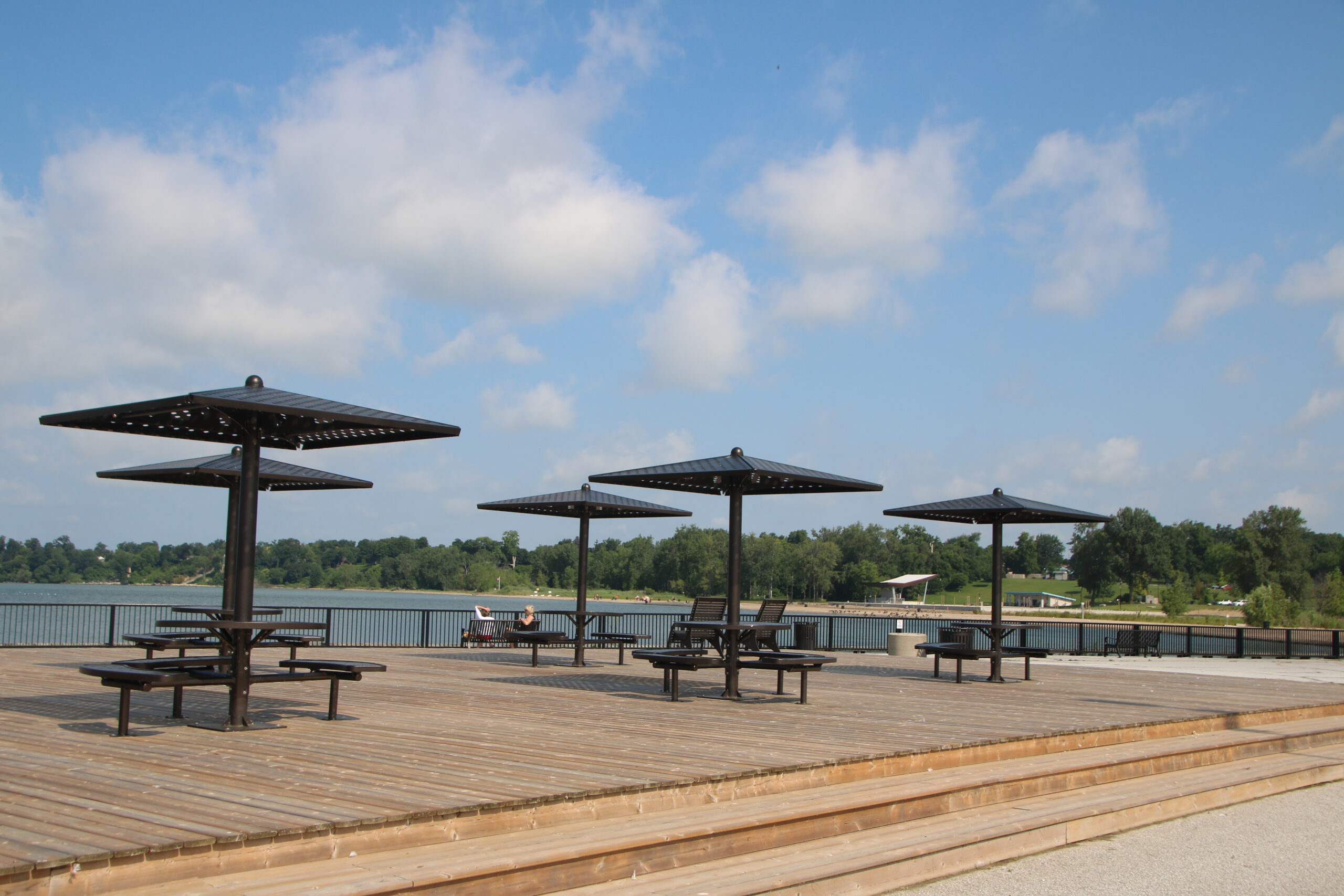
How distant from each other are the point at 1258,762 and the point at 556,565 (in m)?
112

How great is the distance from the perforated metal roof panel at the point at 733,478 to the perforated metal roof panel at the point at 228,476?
2.97 m

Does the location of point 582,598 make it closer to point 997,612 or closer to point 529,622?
point 529,622

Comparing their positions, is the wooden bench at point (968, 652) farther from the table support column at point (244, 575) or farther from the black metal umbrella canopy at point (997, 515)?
the table support column at point (244, 575)

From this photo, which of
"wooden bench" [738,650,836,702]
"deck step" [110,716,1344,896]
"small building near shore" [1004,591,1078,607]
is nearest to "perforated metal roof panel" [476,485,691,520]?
"wooden bench" [738,650,836,702]

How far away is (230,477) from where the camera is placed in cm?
1084

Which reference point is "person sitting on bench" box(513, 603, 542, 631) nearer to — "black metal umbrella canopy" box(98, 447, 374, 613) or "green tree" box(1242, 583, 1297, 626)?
"black metal umbrella canopy" box(98, 447, 374, 613)

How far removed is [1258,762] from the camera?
8.84 metres

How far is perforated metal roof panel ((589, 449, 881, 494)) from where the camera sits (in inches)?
386

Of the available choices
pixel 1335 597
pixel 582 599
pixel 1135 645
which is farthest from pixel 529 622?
pixel 1335 597

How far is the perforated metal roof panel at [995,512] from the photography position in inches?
531

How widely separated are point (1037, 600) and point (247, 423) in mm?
122628

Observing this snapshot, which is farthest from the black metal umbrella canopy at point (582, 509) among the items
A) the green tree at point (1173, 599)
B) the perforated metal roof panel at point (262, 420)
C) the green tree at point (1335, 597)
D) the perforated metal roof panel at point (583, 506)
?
the green tree at point (1173, 599)

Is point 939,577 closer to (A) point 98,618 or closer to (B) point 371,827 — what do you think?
(A) point 98,618

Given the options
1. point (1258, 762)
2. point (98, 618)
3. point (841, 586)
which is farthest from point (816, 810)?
point (841, 586)
